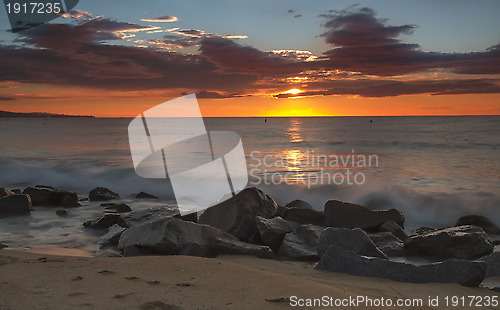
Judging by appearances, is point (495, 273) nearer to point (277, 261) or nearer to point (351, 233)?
point (351, 233)

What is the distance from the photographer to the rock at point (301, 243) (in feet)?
21.1

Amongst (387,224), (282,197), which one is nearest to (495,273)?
(387,224)

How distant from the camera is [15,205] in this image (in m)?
9.58

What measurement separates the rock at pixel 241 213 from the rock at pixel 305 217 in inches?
13.4

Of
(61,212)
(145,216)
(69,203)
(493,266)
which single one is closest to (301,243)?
(493,266)

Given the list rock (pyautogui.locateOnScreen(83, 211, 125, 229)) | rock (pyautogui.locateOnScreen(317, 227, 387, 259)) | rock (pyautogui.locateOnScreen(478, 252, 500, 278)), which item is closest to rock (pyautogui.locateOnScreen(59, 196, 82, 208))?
rock (pyautogui.locateOnScreen(83, 211, 125, 229))

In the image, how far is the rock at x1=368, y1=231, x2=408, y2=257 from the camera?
6812 mm

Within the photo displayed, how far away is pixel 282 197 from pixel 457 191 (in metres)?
6.24

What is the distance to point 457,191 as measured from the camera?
47.8ft

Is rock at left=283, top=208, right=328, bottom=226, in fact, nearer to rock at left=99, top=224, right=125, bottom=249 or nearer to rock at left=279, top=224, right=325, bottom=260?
rock at left=279, top=224, right=325, bottom=260

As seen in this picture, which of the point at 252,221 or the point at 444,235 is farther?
the point at 252,221

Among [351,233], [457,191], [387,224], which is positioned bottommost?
[457,191]

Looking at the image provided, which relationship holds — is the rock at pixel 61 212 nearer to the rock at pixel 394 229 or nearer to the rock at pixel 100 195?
the rock at pixel 100 195

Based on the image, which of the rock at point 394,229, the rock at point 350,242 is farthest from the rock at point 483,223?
the rock at point 350,242
